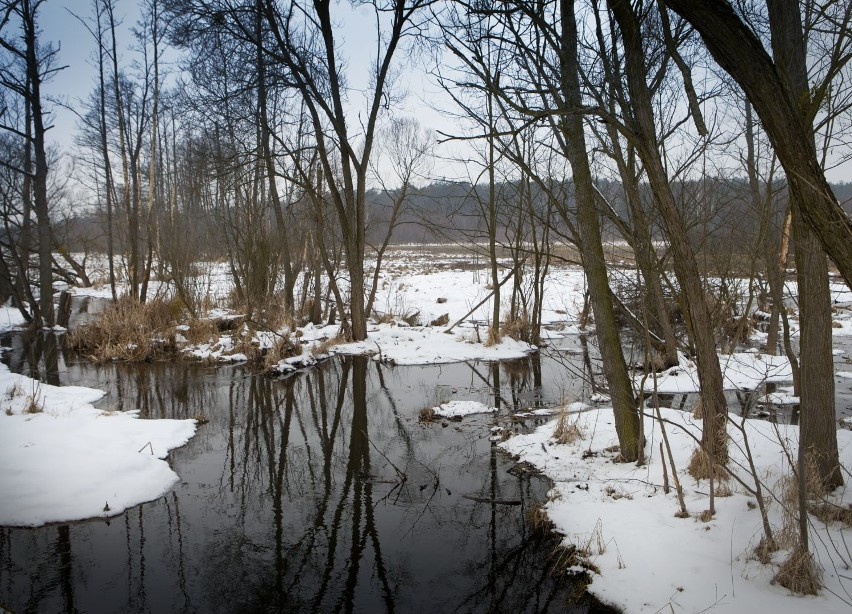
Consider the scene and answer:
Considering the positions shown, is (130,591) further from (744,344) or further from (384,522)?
(744,344)

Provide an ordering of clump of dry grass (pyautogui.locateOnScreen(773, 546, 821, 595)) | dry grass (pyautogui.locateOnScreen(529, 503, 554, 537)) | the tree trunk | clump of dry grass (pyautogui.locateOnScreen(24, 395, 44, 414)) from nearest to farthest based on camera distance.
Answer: the tree trunk < clump of dry grass (pyautogui.locateOnScreen(773, 546, 821, 595)) < dry grass (pyautogui.locateOnScreen(529, 503, 554, 537)) < clump of dry grass (pyautogui.locateOnScreen(24, 395, 44, 414))

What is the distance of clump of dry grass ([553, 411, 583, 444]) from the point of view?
6637mm

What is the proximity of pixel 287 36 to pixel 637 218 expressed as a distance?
9156mm

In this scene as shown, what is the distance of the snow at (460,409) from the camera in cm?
814

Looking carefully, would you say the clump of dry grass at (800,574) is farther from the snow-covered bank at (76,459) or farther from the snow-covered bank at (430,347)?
the snow-covered bank at (430,347)

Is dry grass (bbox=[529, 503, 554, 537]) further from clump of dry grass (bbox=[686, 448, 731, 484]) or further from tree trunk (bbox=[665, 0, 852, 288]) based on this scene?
tree trunk (bbox=[665, 0, 852, 288])

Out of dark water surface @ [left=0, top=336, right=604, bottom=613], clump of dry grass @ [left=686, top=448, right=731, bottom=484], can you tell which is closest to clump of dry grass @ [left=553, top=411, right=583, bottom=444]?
dark water surface @ [left=0, top=336, right=604, bottom=613]

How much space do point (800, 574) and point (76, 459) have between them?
20.9 ft

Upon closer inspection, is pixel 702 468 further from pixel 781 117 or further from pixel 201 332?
pixel 201 332

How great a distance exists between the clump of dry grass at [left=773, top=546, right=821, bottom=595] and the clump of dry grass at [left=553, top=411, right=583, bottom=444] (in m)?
3.21

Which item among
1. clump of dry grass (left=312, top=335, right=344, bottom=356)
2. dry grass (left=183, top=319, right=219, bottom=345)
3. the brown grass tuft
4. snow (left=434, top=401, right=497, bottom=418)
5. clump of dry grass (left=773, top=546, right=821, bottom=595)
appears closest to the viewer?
clump of dry grass (left=773, top=546, right=821, bottom=595)

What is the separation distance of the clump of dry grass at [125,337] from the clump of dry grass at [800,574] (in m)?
12.1

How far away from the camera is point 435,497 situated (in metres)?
5.45

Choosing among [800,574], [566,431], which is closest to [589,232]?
[566,431]
